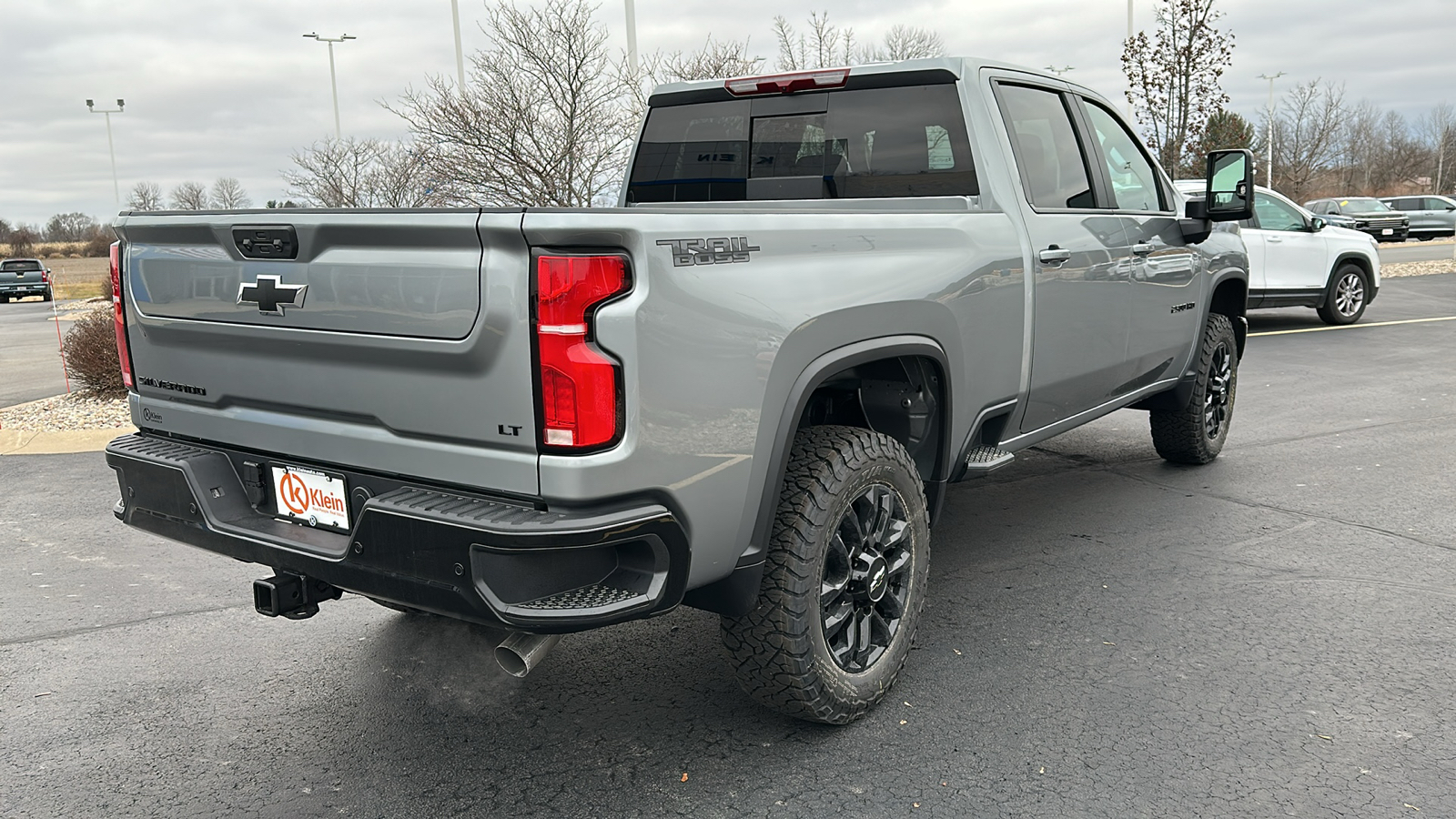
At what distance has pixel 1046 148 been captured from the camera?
445 centimetres

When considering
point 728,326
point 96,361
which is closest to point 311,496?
point 728,326

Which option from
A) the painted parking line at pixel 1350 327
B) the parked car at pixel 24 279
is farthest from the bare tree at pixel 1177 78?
the parked car at pixel 24 279

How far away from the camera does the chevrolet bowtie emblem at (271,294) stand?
109 inches

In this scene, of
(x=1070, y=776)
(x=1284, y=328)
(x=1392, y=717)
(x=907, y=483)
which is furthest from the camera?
(x=1284, y=328)

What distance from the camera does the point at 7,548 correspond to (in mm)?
5457

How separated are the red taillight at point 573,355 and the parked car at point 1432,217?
39.8 meters

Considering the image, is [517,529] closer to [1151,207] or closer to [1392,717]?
[1392,717]

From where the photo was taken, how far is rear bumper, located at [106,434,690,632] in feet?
7.96

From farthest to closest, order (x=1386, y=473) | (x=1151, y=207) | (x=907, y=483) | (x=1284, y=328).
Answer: (x=1284, y=328)
(x=1386, y=473)
(x=1151, y=207)
(x=907, y=483)

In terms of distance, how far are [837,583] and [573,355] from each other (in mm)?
1251

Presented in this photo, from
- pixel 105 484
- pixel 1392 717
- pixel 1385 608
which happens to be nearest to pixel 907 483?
pixel 1392 717

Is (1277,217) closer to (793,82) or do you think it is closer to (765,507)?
(793,82)

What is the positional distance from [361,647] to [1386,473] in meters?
5.55

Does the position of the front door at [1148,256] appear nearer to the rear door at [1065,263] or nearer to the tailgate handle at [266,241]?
the rear door at [1065,263]
